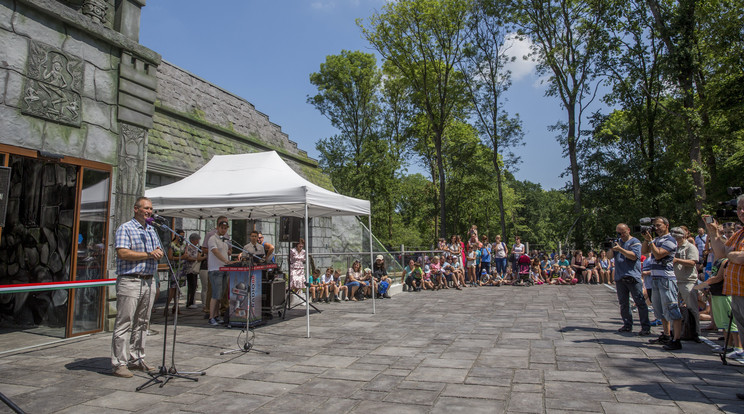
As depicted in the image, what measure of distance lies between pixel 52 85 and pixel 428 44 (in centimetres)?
2176

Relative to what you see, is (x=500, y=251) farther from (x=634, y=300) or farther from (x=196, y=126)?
(x=196, y=126)

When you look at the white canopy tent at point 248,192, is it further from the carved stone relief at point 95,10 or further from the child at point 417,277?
the child at point 417,277

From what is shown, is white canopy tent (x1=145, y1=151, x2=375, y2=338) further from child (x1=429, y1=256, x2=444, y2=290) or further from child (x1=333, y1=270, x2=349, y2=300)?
child (x1=429, y1=256, x2=444, y2=290)

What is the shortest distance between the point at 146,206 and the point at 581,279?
50.3 ft

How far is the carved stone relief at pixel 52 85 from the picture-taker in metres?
5.99

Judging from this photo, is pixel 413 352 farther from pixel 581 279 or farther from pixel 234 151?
pixel 581 279

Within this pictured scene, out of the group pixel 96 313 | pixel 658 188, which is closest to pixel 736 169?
pixel 658 188

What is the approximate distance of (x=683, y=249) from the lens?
5.88m

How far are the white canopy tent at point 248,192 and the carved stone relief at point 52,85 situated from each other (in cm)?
187

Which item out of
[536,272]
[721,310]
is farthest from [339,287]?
[536,272]

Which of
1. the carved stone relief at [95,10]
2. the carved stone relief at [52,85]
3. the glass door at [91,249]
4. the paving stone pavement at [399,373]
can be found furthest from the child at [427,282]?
the carved stone relief at [95,10]

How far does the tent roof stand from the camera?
7211 mm

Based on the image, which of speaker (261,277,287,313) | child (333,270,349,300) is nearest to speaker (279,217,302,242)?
speaker (261,277,287,313)

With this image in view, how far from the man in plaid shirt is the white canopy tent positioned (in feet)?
7.71
